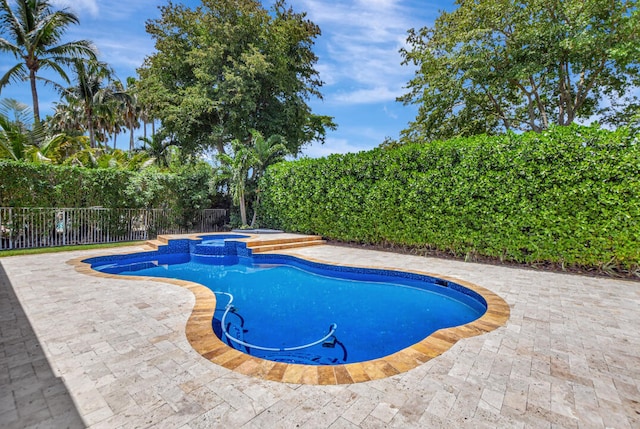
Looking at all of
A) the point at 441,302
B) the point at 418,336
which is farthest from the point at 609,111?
the point at 418,336

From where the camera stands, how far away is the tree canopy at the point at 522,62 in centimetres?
1187

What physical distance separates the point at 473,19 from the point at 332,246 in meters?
12.0

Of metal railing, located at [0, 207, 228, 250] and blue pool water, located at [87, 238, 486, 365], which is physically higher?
metal railing, located at [0, 207, 228, 250]

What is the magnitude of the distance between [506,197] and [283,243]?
7.51m

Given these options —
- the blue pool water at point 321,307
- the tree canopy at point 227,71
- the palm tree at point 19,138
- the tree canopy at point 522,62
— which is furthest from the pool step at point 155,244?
the tree canopy at point 522,62

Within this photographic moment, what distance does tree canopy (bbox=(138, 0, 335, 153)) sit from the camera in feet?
57.1

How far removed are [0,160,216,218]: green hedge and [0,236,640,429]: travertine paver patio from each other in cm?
839

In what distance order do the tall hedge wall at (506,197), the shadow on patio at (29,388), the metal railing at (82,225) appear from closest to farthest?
the shadow on patio at (29,388), the tall hedge wall at (506,197), the metal railing at (82,225)

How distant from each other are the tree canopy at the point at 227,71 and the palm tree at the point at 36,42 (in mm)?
3653

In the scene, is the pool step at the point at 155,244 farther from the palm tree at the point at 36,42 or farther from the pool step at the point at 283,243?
the palm tree at the point at 36,42

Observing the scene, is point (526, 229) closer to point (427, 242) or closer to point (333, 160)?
point (427, 242)

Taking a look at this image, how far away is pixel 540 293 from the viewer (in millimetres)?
5484

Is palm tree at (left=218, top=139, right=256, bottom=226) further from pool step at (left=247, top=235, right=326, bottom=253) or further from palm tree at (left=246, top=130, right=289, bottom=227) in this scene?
pool step at (left=247, top=235, right=326, bottom=253)

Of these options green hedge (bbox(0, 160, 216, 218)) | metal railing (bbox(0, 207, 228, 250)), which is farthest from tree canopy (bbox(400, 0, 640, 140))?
metal railing (bbox(0, 207, 228, 250))
